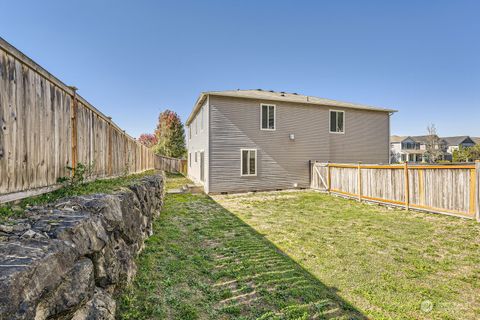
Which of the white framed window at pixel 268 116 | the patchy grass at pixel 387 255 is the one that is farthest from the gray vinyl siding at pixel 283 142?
the patchy grass at pixel 387 255

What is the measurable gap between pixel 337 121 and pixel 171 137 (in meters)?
22.8

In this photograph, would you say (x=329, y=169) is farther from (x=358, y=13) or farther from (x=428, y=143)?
(x=428, y=143)

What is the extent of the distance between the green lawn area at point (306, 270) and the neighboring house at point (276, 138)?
570cm

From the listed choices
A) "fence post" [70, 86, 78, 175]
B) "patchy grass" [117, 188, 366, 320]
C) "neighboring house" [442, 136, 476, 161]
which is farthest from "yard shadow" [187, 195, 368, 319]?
"neighboring house" [442, 136, 476, 161]

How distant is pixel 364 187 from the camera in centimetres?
1005

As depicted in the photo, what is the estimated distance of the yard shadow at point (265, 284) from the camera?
9.02 ft

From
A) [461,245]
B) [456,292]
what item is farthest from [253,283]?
[461,245]

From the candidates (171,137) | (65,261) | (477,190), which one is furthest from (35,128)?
(171,137)

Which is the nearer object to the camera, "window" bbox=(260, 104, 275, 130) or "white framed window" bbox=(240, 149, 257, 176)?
"white framed window" bbox=(240, 149, 257, 176)

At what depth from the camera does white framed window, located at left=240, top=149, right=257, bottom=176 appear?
12641 mm

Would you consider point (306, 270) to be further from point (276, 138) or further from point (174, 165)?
point (174, 165)

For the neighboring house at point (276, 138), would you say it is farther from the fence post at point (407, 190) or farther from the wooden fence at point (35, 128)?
the wooden fence at point (35, 128)

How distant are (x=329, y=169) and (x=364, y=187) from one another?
2.52 m

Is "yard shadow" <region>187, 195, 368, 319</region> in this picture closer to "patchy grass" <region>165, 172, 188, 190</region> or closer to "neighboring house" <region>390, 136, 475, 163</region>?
"patchy grass" <region>165, 172, 188, 190</region>
